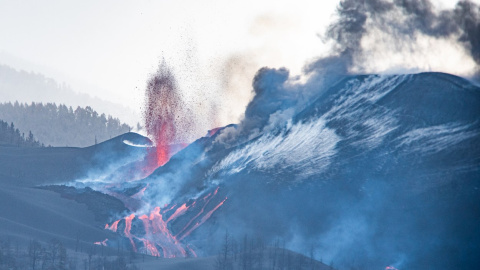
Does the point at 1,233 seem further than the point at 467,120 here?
No

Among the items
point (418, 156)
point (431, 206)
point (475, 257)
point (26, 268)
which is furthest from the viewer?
point (418, 156)

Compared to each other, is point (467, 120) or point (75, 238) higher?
point (467, 120)

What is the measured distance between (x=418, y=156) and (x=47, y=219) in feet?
242

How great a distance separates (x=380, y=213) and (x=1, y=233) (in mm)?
68255

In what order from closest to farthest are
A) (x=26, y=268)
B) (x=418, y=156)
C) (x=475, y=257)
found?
(x=26, y=268) < (x=475, y=257) < (x=418, y=156)

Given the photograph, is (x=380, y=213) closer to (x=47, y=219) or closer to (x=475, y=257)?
(x=475, y=257)

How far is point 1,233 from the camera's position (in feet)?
553

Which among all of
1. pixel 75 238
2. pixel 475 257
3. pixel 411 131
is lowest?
pixel 475 257

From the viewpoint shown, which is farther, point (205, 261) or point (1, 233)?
point (1, 233)

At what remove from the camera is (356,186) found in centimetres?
19062

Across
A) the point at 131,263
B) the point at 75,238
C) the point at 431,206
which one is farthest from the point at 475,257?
the point at 75,238

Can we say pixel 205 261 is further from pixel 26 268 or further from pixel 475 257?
pixel 475 257

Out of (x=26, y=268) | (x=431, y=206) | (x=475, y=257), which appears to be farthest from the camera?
(x=431, y=206)

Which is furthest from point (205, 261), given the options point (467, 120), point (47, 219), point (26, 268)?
point (467, 120)
